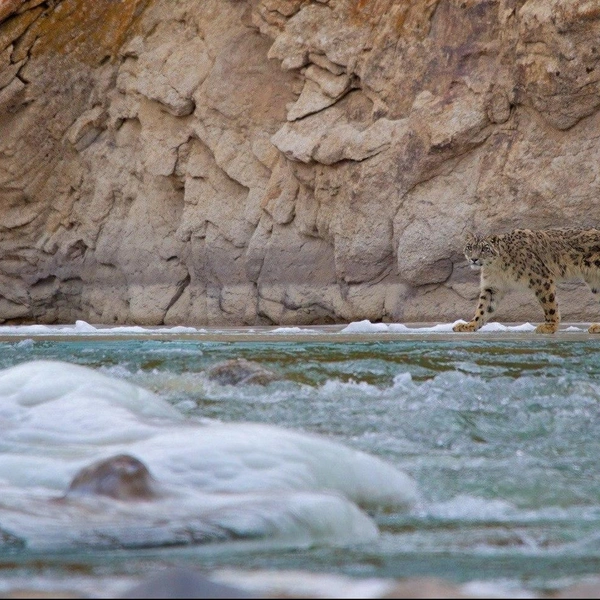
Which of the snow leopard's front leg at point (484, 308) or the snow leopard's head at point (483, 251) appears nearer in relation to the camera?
the snow leopard's front leg at point (484, 308)

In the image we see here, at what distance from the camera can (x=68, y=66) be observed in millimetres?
17250

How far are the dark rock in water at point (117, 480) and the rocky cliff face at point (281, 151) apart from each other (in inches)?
399

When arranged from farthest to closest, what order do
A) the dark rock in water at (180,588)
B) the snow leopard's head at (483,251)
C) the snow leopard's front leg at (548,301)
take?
the snow leopard's head at (483,251), the snow leopard's front leg at (548,301), the dark rock in water at (180,588)

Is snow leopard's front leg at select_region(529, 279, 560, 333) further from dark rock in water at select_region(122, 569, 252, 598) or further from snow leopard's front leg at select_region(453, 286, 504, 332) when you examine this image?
dark rock in water at select_region(122, 569, 252, 598)

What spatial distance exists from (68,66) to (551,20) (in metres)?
7.55

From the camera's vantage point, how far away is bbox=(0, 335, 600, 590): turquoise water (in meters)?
3.20

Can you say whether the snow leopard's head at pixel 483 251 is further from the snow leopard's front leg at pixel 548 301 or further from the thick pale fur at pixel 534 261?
the snow leopard's front leg at pixel 548 301

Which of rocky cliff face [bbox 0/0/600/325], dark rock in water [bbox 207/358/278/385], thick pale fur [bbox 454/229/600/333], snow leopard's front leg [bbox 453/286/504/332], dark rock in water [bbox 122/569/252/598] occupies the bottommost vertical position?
dark rock in water [bbox 122/569/252/598]

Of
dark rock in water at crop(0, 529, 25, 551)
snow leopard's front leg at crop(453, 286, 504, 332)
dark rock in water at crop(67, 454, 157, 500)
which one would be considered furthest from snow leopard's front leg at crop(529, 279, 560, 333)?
dark rock in water at crop(0, 529, 25, 551)

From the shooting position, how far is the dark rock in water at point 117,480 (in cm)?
365

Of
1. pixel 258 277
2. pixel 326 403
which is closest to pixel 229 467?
pixel 326 403

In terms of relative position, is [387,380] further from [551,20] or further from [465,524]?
[551,20]

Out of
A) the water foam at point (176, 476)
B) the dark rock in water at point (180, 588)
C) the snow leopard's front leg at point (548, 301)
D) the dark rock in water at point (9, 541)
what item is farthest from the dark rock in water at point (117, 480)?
the snow leopard's front leg at point (548, 301)

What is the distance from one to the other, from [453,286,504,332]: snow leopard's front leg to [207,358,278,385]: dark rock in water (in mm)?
4629
